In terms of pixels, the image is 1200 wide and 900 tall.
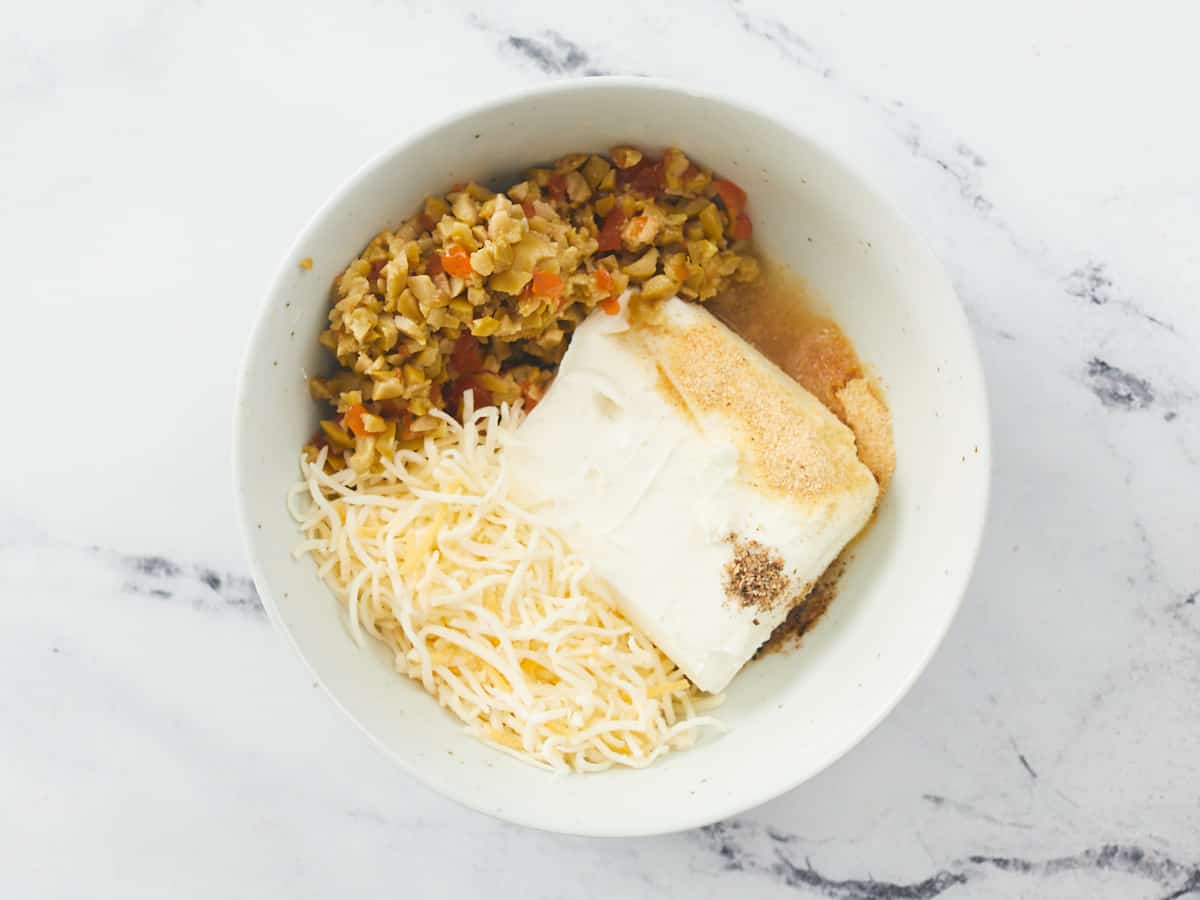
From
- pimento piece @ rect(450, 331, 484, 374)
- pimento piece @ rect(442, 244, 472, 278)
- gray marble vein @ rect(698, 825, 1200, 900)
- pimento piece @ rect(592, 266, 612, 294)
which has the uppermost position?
pimento piece @ rect(592, 266, 612, 294)

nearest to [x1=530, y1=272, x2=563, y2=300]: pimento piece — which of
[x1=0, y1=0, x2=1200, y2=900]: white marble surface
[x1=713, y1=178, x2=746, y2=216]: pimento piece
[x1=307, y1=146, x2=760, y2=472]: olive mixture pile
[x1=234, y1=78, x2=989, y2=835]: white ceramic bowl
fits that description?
[x1=307, y1=146, x2=760, y2=472]: olive mixture pile

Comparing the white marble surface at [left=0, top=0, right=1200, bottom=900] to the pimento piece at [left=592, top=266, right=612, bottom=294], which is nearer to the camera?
the pimento piece at [left=592, top=266, right=612, bottom=294]

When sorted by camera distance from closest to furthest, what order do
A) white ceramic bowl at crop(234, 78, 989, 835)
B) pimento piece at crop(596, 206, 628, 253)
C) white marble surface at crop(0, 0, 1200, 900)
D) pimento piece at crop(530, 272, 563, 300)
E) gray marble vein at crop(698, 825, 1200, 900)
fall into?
white ceramic bowl at crop(234, 78, 989, 835)
pimento piece at crop(530, 272, 563, 300)
pimento piece at crop(596, 206, 628, 253)
white marble surface at crop(0, 0, 1200, 900)
gray marble vein at crop(698, 825, 1200, 900)

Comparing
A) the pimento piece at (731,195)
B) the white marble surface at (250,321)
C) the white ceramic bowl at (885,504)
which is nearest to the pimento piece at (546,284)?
the white ceramic bowl at (885,504)

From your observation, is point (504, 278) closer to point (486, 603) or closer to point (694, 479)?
point (694, 479)

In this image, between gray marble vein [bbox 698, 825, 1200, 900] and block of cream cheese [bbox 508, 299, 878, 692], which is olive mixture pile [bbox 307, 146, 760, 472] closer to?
block of cream cheese [bbox 508, 299, 878, 692]

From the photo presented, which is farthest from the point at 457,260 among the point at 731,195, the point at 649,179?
the point at 731,195

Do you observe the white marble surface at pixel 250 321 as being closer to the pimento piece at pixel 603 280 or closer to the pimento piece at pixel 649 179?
the pimento piece at pixel 649 179
